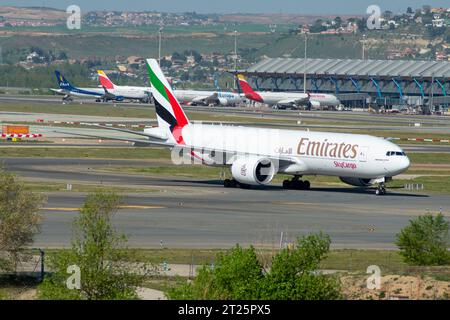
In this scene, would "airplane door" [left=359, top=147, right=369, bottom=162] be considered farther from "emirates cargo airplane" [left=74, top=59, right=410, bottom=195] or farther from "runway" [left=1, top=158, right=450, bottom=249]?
"runway" [left=1, top=158, right=450, bottom=249]

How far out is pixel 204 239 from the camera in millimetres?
54656

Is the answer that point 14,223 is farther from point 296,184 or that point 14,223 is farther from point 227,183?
point 296,184

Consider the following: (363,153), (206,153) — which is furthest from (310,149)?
(206,153)

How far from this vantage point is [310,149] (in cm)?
7869

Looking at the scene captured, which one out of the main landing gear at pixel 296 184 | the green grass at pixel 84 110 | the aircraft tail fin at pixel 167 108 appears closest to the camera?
the main landing gear at pixel 296 184

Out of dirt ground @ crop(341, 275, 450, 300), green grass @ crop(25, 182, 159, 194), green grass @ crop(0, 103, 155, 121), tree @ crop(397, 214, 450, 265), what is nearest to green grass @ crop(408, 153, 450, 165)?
green grass @ crop(25, 182, 159, 194)

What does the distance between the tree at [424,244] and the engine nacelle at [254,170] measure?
2925 cm

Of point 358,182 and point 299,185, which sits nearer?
point 358,182

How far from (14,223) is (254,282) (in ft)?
43.4

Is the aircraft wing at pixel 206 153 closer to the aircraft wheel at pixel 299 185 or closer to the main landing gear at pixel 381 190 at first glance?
the aircraft wheel at pixel 299 185

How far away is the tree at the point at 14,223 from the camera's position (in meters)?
42.2

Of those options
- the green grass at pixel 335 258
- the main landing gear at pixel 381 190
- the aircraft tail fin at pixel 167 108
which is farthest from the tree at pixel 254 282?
A: the aircraft tail fin at pixel 167 108

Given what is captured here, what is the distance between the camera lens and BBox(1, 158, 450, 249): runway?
181 ft
